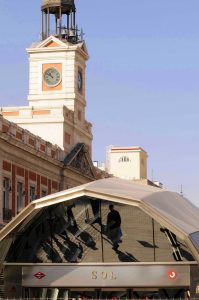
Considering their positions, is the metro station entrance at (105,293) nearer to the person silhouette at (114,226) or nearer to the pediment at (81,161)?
the person silhouette at (114,226)

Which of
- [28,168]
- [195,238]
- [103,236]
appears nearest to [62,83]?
[28,168]

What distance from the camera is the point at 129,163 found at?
414ft

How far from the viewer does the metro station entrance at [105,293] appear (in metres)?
20.5

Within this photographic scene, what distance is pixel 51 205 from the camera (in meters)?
21.4

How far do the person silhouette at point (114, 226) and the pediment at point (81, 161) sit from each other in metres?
48.3

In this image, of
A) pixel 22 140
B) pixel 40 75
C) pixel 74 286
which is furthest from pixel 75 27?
pixel 74 286

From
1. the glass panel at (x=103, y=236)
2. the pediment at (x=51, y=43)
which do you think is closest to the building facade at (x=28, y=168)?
the pediment at (x=51, y=43)

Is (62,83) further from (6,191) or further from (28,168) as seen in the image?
(6,191)

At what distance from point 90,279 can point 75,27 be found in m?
59.8

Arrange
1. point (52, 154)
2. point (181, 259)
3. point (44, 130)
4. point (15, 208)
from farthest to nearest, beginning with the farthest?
1. point (44, 130)
2. point (52, 154)
3. point (15, 208)
4. point (181, 259)

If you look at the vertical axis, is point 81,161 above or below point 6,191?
above

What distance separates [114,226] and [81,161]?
54.2 meters

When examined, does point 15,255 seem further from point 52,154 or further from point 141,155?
point 141,155

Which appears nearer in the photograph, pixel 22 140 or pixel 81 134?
pixel 22 140
